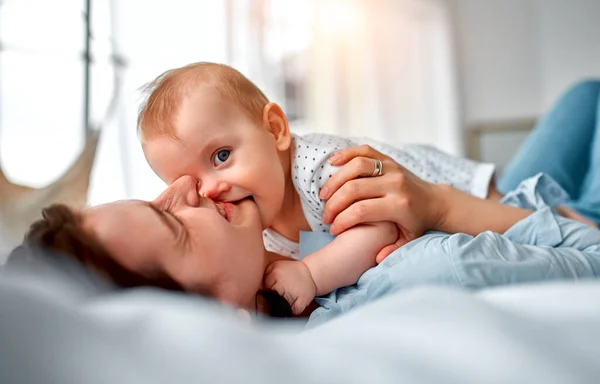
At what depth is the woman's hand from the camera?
2.61ft

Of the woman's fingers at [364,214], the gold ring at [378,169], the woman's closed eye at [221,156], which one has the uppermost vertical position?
the woman's closed eye at [221,156]

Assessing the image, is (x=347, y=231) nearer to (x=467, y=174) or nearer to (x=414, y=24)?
(x=467, y=174)

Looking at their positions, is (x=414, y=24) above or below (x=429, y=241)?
above

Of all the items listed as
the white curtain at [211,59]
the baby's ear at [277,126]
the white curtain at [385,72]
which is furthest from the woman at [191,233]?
the white curtain at [385,72]

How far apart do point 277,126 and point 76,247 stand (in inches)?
18.8

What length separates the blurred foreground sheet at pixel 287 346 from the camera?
0.27m

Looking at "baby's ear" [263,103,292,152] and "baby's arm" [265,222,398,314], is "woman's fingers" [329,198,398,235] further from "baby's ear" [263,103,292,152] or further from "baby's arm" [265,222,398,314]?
"baby's ear" [263,103,292,152]

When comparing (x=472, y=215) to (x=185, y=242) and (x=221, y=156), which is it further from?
(x=185, y=242)

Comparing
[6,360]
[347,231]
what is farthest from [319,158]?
[6,360]

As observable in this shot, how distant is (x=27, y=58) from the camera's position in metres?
1.90

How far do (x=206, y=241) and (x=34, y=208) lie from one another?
20 cm

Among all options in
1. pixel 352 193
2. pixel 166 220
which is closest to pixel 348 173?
pixel 352 193

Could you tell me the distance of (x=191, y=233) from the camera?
0.56 m

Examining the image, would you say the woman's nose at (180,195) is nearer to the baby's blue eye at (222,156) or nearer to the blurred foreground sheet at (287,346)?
the baby's blue eye at (222,156)
